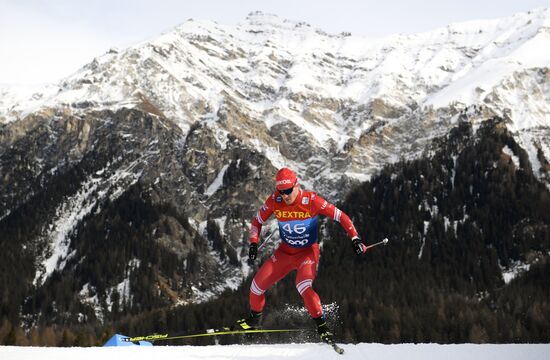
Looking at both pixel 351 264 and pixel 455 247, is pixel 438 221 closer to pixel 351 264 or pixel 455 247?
pixel 455 247

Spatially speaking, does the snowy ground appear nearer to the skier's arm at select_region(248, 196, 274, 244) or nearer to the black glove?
the black glove

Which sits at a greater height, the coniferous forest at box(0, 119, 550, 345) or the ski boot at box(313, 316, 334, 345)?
the coniferous forest at box(0, 119, 550, 345)

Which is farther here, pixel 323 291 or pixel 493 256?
pixel 493 256

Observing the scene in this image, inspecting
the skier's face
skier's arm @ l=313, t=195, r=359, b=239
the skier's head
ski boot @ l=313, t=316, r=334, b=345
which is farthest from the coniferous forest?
the skier's head

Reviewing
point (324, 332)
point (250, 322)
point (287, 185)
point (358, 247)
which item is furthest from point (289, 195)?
point (250, 322)

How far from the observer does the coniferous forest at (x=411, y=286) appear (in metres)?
104

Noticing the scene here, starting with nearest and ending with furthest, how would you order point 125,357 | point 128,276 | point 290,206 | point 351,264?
point 125,357
point 290,206
point 351,264
point 128,276

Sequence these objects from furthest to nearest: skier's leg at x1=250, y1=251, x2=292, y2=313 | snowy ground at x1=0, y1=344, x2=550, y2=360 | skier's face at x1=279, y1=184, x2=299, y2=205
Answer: skier's leg at x1=250, y1=251, x2=292, y2=313
skier's face at x1=279, y1=184, x2=299, y2=205
snowy ground at x1=0, y1=344, x2=550, y2=360

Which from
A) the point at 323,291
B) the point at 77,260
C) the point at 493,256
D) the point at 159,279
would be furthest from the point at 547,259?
the point at 77,260

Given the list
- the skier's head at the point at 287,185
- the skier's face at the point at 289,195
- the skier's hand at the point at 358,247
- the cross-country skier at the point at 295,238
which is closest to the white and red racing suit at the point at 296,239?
the cross-country skier at the point at 295,238

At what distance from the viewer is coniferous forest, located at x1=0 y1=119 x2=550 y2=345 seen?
343 ft

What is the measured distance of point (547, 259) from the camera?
150000 millimetres

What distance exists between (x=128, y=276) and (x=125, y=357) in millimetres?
179226

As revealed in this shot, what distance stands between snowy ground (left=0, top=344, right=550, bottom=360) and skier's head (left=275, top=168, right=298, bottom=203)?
3.83 metres
